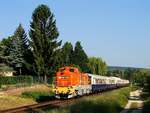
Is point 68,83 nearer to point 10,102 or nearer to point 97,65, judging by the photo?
point 10,102

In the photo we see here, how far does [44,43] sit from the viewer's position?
95562 millimetres

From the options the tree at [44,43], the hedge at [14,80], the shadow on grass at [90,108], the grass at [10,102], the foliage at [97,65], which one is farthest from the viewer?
the foliage at [97,65]

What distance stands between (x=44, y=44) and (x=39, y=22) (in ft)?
17.1

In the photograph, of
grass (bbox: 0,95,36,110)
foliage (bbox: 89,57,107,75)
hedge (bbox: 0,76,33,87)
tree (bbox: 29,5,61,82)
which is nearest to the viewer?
grass (bbox: 0,95,36,110)

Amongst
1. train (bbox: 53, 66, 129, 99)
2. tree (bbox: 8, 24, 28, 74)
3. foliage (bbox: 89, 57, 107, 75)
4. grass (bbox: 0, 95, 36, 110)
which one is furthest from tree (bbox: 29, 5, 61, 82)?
foliage (bbox: 89, 57, 107, 75)

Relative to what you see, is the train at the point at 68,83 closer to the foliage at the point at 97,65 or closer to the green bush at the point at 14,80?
the green bush at the point at 14,80

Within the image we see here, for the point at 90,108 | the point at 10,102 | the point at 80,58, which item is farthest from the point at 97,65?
→ the point at 90,108

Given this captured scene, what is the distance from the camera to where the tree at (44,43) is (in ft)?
310

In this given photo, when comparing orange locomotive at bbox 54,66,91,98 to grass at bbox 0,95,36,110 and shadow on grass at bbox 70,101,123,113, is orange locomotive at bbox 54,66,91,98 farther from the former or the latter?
shadow on grass at bbox 70,101,123,113

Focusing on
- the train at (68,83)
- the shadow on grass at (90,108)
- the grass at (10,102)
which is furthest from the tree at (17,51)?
the shadow on grass at (90,108)

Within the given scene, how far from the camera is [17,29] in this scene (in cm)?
10081

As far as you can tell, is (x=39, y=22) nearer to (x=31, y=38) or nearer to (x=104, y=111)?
(x=31, y=38)

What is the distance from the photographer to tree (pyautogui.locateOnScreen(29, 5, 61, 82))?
94.6 meters

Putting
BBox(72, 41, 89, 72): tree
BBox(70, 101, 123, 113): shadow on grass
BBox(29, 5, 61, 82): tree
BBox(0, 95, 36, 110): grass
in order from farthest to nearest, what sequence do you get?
BBox(72, 41, 89, 72): tree
BBox(29, 5, 61, 82): tree
BBox(0, 95, 36, 110): grass
BBox(70, 101, 123, 113): shadow on grass
